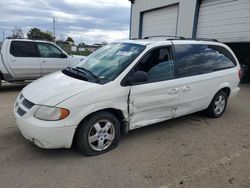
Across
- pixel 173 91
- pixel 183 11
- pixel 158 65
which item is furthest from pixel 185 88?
pixel 183 11

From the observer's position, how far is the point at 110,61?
155 inches

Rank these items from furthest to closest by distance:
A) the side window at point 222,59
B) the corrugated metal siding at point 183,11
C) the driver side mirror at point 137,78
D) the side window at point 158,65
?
the corrugated metal siding at point 183,11 < the side window at point 222,59 < the side window at point 158,65 < the driver side mirror at point 137,78

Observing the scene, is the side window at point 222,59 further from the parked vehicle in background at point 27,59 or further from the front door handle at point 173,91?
the parked vehicle in background at point 27,59

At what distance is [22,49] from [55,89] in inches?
217

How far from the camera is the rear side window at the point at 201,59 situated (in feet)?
13.9

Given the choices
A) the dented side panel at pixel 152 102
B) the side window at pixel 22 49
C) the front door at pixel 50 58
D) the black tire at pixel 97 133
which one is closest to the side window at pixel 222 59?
the dented side panel at pixel 152 102

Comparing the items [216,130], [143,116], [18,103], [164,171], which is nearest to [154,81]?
[143,116]

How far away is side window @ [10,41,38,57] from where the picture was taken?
779cm

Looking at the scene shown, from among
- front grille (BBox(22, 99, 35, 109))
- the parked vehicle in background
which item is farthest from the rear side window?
the parked vehicle in background

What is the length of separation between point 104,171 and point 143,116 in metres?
1.16

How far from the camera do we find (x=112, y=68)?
12.1ft

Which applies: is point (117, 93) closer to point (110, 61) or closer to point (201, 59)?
point (110, 61)

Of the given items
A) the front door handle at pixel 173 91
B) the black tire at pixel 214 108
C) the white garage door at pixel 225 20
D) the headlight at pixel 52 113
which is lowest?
the black tire at pixel 214 108

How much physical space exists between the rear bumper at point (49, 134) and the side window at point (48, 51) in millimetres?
5699
